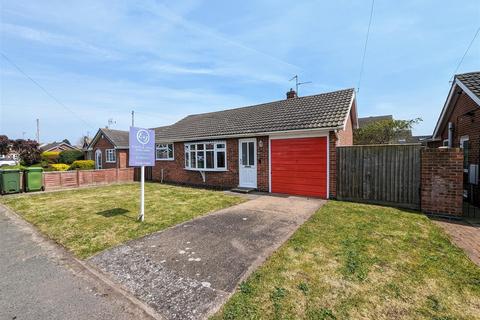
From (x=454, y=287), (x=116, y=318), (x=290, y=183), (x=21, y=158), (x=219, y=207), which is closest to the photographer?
(x=116, y=318)

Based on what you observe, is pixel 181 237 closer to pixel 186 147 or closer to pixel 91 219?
pixel 91 219

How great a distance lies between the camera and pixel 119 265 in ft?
13.0

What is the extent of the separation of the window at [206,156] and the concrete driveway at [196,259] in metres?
5.96

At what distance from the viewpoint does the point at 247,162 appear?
11484 mm

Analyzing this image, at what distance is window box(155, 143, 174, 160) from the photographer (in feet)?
51.3

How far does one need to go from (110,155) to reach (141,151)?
19.0 m

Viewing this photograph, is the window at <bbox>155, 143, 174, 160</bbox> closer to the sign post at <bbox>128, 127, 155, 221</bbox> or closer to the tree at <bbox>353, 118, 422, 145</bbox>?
the sign post at <bbox>128, 127, 155, 221</bbox>

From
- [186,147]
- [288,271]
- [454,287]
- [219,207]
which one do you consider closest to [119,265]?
[288,271]

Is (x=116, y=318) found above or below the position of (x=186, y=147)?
below

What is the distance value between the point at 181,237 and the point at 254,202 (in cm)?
399

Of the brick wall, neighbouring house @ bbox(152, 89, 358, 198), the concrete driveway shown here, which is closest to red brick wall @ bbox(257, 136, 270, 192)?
neighbouring house @ bbox(152, 89, 358, 198)

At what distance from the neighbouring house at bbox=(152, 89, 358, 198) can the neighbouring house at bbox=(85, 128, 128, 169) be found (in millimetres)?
8628

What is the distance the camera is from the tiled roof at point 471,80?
795 centimetres

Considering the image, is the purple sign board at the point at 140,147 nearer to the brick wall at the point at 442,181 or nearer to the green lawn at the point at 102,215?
the green lawn at the point at 102,215
